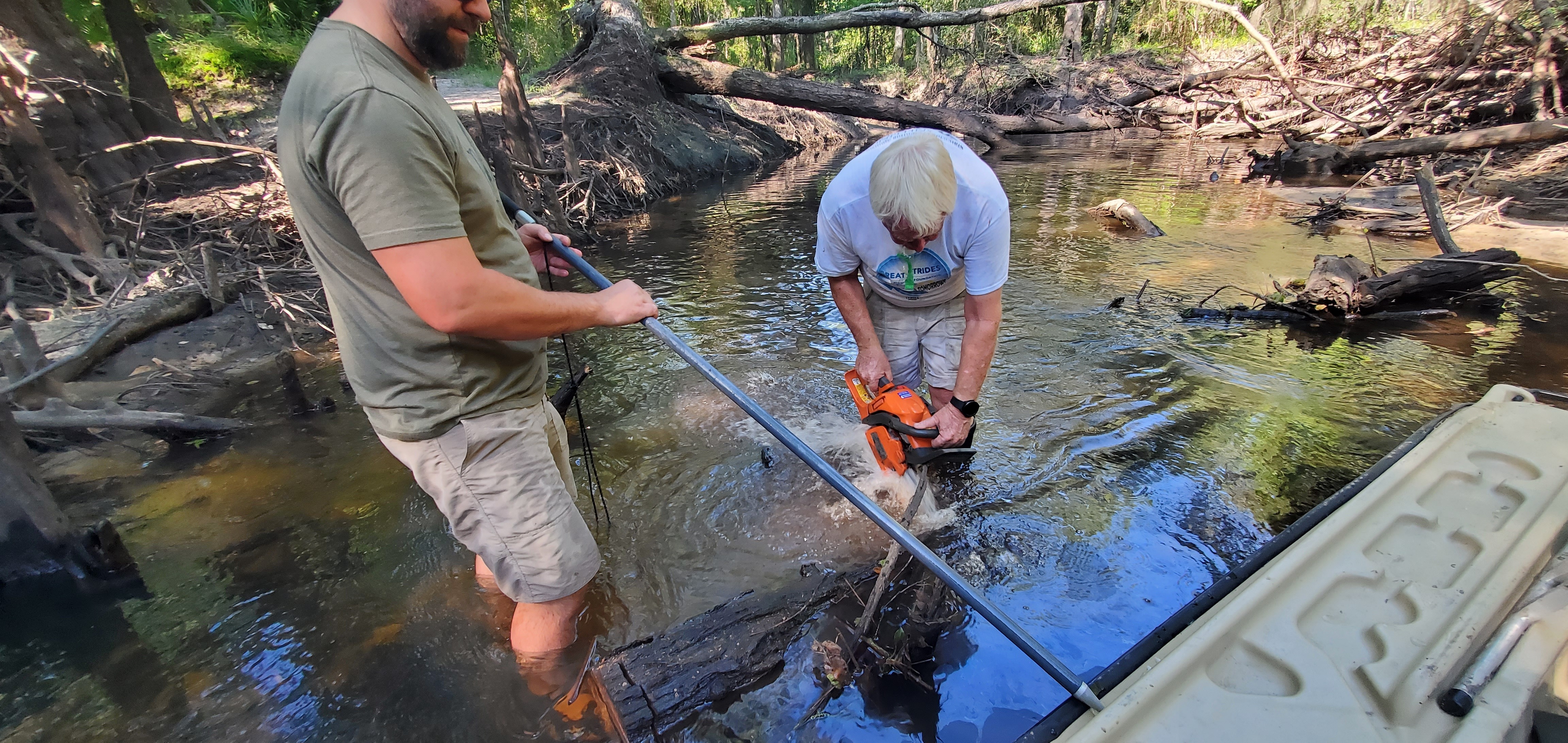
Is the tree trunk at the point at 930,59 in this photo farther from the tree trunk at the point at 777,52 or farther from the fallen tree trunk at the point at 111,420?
the fallen tree trunk at the point at 111,420

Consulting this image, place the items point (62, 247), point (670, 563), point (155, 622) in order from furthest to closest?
point (62, 247), point (670, 563), point (155, 622)

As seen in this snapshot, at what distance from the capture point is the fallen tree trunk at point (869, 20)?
33.5 feet

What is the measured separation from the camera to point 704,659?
2.33 metres

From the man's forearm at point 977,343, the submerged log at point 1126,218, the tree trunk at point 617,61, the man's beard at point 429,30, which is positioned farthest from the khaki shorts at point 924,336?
the tree trunk at point 617,61

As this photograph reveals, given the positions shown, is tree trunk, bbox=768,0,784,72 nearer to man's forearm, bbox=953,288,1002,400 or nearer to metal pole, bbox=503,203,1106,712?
man's forearm, bbox=953,288,1002,400

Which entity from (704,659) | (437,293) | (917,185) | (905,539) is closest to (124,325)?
(437,293)

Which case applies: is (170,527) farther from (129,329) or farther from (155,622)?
(129,329)

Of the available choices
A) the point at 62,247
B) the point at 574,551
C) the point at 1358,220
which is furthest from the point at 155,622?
the point at 1358,220

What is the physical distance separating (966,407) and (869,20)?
9565 mm

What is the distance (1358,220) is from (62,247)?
517 inches

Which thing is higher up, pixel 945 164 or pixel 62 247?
pixel 945 164

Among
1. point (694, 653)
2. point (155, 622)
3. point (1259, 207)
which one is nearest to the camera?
point (694, 653)

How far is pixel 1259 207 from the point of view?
9445 millimetres

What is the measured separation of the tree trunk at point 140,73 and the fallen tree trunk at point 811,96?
7.70 meters
